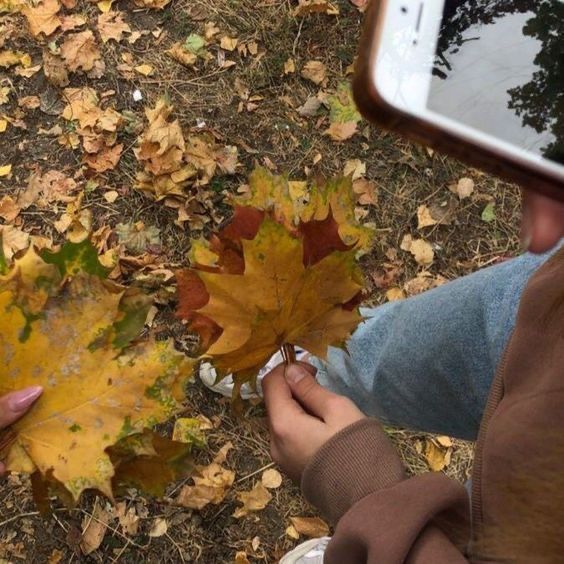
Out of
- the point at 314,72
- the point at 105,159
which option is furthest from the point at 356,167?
the point at 105,159

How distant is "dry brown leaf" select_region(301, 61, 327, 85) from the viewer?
2203 mm

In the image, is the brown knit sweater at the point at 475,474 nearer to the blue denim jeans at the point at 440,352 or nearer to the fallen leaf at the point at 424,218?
the blue denim jeans at the point at 440,352

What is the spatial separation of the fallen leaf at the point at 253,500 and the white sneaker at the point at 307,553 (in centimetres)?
15

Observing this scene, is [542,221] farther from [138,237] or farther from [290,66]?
[290,66]

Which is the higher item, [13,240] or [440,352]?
[440,352]

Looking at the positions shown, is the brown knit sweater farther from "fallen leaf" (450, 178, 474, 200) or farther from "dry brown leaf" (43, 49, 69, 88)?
"dry brown leaf" (43, 49, 69, 88)

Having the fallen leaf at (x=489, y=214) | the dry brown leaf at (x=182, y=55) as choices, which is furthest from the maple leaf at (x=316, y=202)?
the dry brown leaf at (x=182, y=55)

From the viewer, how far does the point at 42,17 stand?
2172 millimetres

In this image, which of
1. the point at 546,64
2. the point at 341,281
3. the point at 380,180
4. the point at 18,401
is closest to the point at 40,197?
the point at 380,180

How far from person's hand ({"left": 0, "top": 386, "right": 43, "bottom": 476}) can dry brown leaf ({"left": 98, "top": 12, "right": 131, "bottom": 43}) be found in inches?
60.3

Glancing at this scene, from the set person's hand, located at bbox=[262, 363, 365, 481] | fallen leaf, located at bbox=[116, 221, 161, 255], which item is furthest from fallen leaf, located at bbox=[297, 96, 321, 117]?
person's hand, located at bbox=[262, 363, 365, 481]

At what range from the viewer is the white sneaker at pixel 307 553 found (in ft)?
5.85

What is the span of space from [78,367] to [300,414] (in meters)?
0.36

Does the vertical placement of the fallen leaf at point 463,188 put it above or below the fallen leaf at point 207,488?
above
